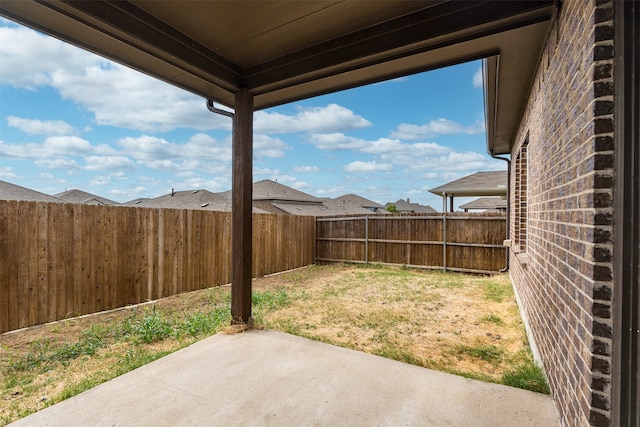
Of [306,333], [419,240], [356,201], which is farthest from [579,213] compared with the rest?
[356,201]

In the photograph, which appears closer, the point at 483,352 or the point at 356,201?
the point at 483,352

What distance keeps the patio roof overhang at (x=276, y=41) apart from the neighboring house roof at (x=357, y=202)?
2302 centimetres

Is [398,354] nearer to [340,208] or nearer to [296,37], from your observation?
[296,37]

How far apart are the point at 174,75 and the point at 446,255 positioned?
7.10 meters

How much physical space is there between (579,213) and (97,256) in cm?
525

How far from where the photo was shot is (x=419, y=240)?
8.31 m

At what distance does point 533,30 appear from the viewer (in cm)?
232

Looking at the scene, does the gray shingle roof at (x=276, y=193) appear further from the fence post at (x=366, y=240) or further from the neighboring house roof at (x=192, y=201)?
the fence post at (x=366, y=240)

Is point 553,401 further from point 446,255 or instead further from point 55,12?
point 446,255

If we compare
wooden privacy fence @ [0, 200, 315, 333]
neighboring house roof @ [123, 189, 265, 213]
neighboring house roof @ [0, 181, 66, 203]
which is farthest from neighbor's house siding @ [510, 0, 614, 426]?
neighboring house roof @ [123, 189, 265, 213]

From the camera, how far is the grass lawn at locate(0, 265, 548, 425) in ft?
8.50

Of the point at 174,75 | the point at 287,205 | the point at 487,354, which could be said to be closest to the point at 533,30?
the point at 487,354

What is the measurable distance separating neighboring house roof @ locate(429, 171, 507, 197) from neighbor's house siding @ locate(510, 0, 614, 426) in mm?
9779

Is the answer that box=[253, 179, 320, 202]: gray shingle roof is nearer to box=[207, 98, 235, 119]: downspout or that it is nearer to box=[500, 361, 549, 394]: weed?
box=[207, 98, 235, 119]: downspout
